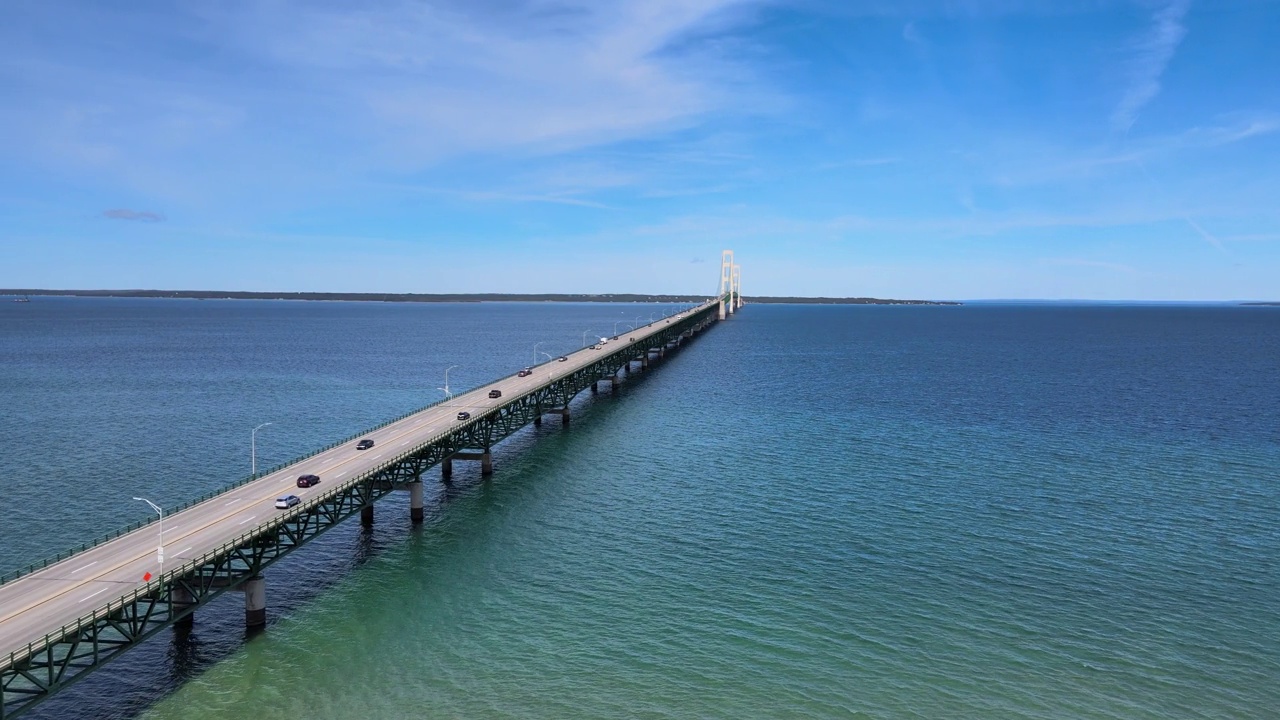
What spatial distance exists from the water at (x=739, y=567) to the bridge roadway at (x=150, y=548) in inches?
169

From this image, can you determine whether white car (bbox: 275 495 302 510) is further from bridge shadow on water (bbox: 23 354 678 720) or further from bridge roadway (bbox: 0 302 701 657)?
bridge shadow on water (bbox: 23 354 678 720)

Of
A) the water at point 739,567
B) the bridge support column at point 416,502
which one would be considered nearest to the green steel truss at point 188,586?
the bridge support column at point 416,502

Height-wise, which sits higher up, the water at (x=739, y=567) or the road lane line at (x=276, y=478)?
the road lane line at (x=276, y=478)

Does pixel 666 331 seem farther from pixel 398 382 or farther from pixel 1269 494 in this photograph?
pixel 1269 494

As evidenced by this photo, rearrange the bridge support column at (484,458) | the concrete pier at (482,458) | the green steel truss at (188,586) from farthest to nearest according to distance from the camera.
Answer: the bridge support column at (484,458)
the concrete pier at (482,458)
the green steel truss at (188,586)

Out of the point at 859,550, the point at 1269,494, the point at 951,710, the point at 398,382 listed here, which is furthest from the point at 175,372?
the point at 1269,494

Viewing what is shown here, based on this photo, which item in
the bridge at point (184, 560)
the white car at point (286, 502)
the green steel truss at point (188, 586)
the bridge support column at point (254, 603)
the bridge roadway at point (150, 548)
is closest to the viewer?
the green steel truss at point (188, 586)

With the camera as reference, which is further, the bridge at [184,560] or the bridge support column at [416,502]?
the bridge support column at [416,502]

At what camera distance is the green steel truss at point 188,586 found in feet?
101

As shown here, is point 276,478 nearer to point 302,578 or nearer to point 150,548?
point 302,578

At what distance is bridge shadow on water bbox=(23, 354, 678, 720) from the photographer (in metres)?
34.9

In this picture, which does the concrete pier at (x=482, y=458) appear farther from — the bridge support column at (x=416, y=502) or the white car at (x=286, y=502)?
the white car at (x=286, y=502)

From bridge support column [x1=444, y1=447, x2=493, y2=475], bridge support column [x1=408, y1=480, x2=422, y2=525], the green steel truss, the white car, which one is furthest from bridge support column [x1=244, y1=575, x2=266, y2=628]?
bridge support column [x1=444, y1=447, x2=493, y2=475]

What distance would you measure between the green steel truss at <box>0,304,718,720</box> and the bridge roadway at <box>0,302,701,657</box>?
3.00 feet
